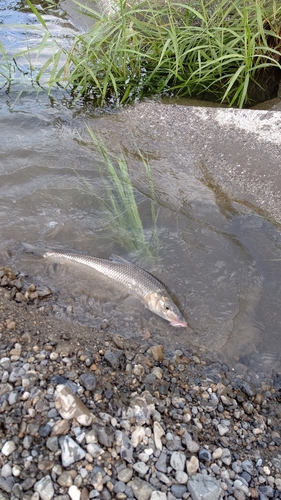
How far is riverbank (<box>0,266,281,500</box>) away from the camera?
2.60m

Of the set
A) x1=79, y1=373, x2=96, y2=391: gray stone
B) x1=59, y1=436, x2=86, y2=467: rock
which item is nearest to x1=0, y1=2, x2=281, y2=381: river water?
x1=79, y1=373, x2=96, y2=391: gray stone

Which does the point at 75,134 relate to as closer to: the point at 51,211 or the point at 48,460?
the point at 51,211

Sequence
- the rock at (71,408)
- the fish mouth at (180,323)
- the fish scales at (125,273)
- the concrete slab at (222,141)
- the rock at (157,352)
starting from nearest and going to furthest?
the rock at (71,408), the rock at (157,352), the fish mouth at (180,323), the fish scales at (125,273), the concrete slab at (222,141)

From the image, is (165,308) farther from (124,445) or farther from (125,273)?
(124,445)

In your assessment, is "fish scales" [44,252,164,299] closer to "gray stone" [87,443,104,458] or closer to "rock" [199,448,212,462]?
"rock" [199,448,212,462]

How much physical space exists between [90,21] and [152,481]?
32.9ft

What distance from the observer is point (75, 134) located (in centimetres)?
633

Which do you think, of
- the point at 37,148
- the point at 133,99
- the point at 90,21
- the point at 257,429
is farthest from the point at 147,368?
the point at 90,21

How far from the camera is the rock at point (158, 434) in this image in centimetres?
286

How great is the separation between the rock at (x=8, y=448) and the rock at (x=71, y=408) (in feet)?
1.08

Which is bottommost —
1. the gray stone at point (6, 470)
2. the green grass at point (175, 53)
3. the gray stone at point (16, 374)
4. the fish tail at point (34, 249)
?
the fish tail at point (34, 249)

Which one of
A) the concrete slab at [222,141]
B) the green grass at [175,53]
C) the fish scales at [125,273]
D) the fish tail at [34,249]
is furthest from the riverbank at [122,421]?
the green grass at [175,53]

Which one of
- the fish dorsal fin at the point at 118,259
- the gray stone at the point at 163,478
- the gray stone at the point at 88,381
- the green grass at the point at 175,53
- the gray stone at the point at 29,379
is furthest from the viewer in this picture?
the green grass at the point at 175,53

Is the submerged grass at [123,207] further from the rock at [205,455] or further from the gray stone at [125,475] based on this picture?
the gray stone at [125,475]
